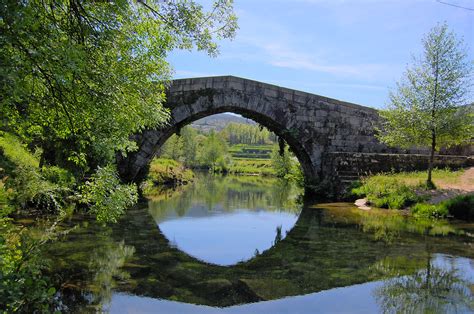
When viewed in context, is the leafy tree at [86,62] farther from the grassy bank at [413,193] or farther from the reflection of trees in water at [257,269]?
the grassy bank at [413,193]

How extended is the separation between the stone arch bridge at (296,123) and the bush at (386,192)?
3.63 feet

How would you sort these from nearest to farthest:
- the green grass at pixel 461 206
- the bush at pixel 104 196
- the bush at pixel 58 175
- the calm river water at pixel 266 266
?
1. the calm river water at pixel 266 266
2. the bush at pixel 104 196
3. the bush at pixel 58 175
4. the green grass at pixel 461 206

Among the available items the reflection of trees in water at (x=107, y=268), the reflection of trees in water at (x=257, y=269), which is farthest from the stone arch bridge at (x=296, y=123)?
the reflection of trees in water at (x=107, y=268)

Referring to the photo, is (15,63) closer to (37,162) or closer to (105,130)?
(105,130)

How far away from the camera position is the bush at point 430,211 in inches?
460

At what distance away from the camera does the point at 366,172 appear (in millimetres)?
16078

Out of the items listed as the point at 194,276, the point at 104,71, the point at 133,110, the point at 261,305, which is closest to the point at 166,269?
the point at 194,276

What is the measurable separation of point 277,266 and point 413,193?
28.0 ft

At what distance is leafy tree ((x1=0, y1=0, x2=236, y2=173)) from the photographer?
122 inches

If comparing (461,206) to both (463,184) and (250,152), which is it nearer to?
(463,184)

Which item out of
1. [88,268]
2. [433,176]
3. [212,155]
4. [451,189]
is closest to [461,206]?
[451,189]

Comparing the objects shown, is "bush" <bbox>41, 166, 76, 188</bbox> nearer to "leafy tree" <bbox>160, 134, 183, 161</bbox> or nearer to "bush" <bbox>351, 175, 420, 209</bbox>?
"bush" <bbox>351, 175, 420, 209</bbox>

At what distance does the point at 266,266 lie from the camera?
6570 millimetres

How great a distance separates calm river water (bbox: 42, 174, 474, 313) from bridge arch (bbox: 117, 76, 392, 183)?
5323mm
